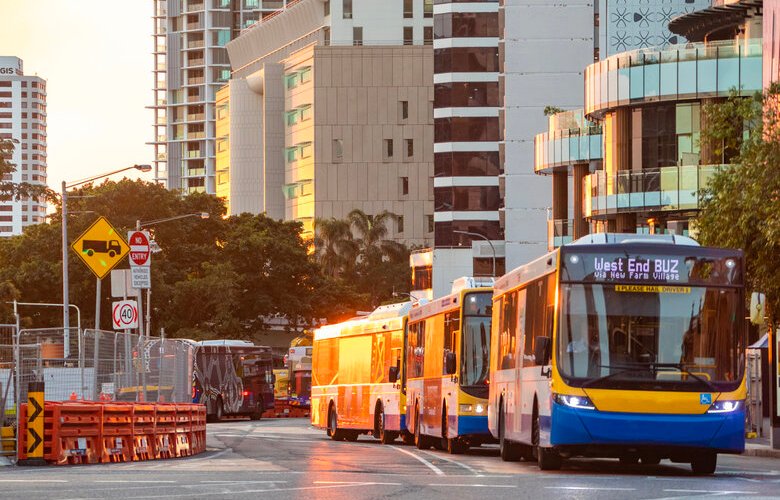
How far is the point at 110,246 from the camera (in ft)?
124

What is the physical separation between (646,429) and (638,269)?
2025 mm

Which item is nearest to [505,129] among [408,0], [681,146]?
[681,146]

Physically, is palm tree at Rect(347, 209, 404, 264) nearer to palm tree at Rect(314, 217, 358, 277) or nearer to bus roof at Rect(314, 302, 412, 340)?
palm tree at Rect(314, 217, 358, 277)

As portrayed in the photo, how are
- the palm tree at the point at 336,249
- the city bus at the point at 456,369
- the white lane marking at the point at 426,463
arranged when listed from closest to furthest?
1. the white lane marking at the point at 426,463
2. the city bus at the point at 456,369
3. the palm tree at the point at 336,249

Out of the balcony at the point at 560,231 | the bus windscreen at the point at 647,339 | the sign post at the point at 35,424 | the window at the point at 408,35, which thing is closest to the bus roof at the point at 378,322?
the sign post at the point at 35,424

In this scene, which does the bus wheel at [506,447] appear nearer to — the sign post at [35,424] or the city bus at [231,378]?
the sign post at [35,424]

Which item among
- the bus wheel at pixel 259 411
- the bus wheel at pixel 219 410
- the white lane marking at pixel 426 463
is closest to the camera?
the white lane marking at pixel 426 463

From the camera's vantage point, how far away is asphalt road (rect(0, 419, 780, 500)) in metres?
18.7

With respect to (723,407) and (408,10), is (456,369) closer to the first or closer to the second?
(723,407)

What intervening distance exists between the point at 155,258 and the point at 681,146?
4084 centimetres

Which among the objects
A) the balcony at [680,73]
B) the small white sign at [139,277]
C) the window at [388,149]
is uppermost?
the window at [388,149]

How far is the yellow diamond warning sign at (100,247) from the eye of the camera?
3728 centimetres

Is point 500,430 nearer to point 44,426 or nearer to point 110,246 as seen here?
point 44,426

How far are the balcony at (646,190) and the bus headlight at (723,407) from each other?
39790mm
